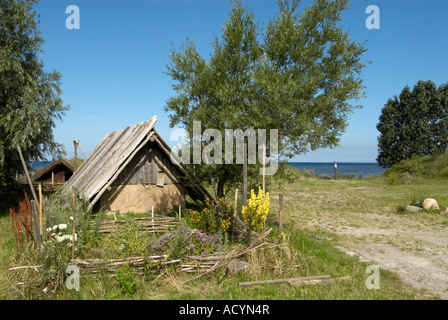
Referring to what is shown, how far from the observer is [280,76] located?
941cm

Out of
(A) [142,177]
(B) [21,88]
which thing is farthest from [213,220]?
(B) [21,88]

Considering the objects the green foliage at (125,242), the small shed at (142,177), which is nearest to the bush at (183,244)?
the green foliage at (125,242)

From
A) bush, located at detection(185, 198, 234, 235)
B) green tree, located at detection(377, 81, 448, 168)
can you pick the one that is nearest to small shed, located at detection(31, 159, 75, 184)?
bush, located at detection(185, 198, 234, 235)

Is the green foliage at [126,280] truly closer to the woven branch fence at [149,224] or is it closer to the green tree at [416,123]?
the woven branch fence at [149,224]

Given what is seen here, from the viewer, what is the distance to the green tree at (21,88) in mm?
13188

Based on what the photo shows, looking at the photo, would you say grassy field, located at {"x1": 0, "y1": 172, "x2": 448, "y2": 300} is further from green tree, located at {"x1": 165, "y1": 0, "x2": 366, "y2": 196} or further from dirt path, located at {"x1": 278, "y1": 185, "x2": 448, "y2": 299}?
green tree, located at {"x1": 165, "y1": 0, "x2": 366, "y2": 196}

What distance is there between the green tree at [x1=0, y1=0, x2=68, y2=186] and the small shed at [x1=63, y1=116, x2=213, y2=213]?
3.70 metres

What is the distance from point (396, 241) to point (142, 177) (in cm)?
894

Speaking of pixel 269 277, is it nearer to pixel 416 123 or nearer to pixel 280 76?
pixel 280 76

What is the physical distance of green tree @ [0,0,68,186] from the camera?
13188 millimetres

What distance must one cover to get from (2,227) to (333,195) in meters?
18.5

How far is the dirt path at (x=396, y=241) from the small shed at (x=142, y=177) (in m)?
A: 5.34

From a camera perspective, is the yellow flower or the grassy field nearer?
the grassy field
